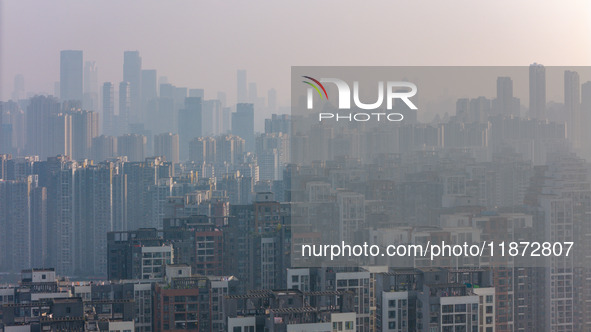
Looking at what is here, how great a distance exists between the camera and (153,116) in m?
9.98

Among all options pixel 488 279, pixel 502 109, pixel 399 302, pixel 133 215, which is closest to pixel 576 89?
pixel 502 109

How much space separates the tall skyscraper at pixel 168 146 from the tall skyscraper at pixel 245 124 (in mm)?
966

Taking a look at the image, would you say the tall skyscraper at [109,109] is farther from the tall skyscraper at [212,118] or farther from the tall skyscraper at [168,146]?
the tall skyscraper at [212,118]

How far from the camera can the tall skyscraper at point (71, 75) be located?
25.7 ft

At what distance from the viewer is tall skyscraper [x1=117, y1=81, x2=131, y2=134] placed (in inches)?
364

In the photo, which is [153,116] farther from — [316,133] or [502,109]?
→ [502,109]

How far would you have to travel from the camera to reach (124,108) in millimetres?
9820

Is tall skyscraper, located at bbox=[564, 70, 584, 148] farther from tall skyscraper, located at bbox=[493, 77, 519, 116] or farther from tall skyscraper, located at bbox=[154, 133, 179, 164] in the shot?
tall skyscraper, located at bbox=[154, 133, 179, 164]

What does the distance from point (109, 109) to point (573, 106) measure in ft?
19.0

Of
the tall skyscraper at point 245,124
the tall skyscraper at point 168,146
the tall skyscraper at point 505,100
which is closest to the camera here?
the tall skyscraper at point 505,100

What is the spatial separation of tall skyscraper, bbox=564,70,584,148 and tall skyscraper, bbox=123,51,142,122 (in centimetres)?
381

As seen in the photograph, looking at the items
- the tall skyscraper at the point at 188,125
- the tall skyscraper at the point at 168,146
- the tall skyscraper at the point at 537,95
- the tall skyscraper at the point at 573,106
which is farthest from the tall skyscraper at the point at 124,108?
the tall skyscraper at the point at 573,106

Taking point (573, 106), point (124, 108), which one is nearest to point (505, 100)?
point (573, 106)

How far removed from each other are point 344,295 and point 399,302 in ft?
1.66
